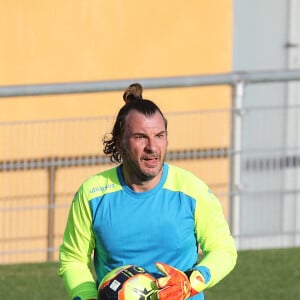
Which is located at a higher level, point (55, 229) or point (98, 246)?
point (98, 246)

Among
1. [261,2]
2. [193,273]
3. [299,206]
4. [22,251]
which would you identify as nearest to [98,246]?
[193,273]

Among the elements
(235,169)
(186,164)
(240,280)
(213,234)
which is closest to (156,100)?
(186,164)

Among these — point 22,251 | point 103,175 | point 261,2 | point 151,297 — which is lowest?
point 22,251

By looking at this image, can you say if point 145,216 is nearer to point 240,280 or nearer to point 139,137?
point 139,137

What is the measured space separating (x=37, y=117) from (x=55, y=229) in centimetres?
96

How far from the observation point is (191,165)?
33.9 ft

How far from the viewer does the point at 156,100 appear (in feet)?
36.0

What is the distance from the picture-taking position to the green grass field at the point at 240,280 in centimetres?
916

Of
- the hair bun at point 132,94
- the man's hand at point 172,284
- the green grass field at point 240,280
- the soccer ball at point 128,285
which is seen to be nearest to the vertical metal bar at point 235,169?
the green grass field at point 240,280

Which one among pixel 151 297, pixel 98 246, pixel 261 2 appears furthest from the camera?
pixel 261 2

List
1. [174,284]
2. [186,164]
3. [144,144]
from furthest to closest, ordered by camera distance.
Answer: [186,164], [144,144], [174,284]

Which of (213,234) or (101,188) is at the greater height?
(101,188)

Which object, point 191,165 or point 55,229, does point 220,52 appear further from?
point 55,229

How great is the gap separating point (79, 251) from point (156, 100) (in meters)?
5.19
